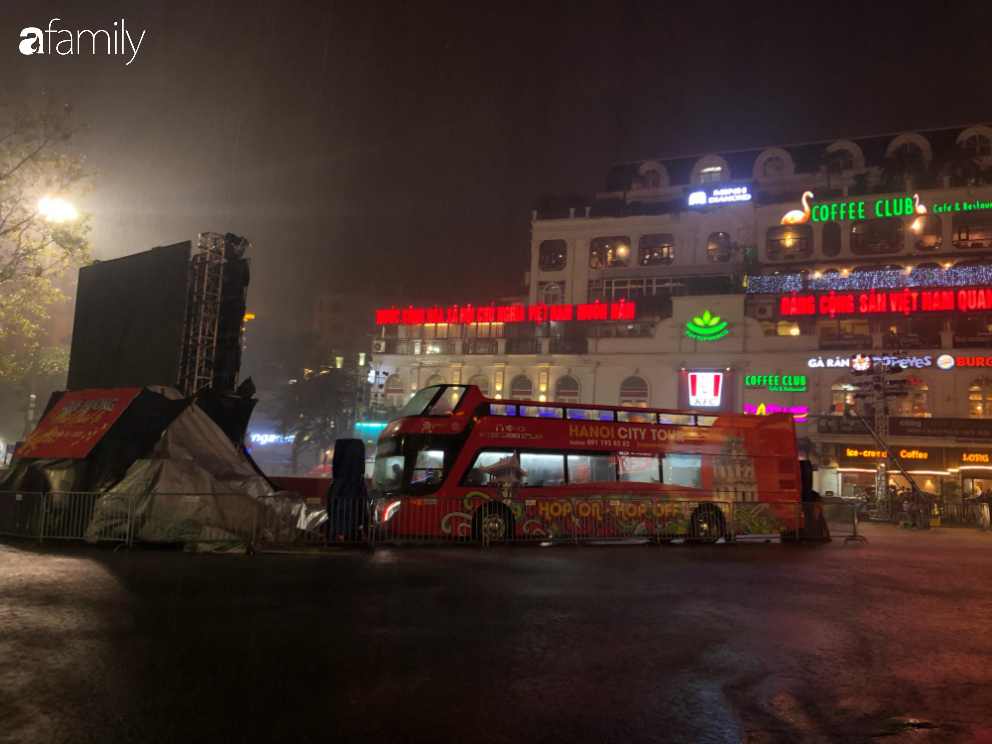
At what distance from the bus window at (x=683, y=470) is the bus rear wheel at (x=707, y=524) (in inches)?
25.4

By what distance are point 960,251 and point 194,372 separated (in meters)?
43.4

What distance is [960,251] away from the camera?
39719 mm

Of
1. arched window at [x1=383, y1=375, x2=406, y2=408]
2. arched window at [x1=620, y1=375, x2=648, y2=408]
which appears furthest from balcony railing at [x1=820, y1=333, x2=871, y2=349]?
arched window at [x1=383, y1=375, x2=406, y2=408]

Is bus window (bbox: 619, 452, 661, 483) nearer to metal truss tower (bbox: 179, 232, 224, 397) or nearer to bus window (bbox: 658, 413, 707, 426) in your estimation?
bus window (bbox: 658, 413, 707, 426)

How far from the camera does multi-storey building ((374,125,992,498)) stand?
34.9 m

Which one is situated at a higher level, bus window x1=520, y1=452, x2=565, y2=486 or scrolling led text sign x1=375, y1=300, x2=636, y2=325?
scrolling led text sign x1=375, y1=300, x2=636, y2=325

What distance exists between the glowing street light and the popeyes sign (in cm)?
3457

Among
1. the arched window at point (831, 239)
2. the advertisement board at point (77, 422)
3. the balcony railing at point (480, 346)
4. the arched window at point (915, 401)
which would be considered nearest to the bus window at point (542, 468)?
the advertisement board at point (77, 422)

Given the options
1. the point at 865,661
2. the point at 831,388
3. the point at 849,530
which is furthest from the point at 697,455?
the point at 831,388

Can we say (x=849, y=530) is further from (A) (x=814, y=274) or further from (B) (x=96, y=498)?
(A) (x=814, y=274)

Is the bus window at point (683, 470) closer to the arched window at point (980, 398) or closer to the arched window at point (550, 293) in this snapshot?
the arched window at point (980, 398)

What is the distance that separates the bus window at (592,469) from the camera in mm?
15359

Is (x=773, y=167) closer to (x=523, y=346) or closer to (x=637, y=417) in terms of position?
(x=523, y=346)

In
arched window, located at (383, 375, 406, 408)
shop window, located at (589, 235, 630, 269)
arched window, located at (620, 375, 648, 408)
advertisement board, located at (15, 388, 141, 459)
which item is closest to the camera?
advertisement board, located at (15, 388, 141, 459)
